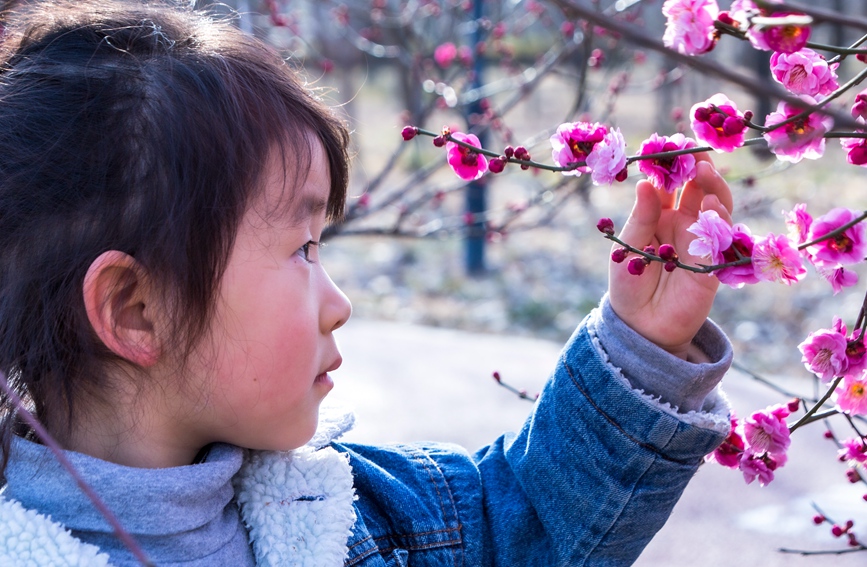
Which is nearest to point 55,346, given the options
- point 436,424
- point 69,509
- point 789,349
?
point 69,509

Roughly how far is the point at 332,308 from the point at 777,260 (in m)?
0.48

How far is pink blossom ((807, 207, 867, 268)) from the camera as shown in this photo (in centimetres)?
76

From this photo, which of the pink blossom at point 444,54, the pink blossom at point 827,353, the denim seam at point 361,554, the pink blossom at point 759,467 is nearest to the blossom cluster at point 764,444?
the pink blossom at point 759,467

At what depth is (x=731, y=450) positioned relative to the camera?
3.39 feet

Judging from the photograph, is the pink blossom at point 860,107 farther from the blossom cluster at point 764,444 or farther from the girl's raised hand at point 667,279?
the blossom cluster at point 764,444

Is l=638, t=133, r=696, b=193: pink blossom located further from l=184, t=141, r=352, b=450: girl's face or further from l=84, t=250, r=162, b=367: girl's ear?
l=84, t=250, r=162, b=367: girl's ear

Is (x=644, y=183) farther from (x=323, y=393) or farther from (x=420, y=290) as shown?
(x=420, y=290)

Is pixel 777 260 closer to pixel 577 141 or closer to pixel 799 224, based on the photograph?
pixel 799 224

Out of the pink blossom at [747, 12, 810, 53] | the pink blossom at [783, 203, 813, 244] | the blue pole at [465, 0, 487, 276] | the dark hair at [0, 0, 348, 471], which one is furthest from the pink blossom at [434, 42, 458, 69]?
the pink blossom at [747, 12, 810, 53]

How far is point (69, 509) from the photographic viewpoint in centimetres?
93

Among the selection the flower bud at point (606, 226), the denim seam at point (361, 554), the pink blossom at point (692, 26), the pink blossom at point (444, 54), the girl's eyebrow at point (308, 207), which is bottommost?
the pink blossom at point (444, 54)

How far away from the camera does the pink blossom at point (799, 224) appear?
84 centimetres

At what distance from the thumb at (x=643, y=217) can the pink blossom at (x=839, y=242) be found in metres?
0.26

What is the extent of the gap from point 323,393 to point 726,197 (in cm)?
51
